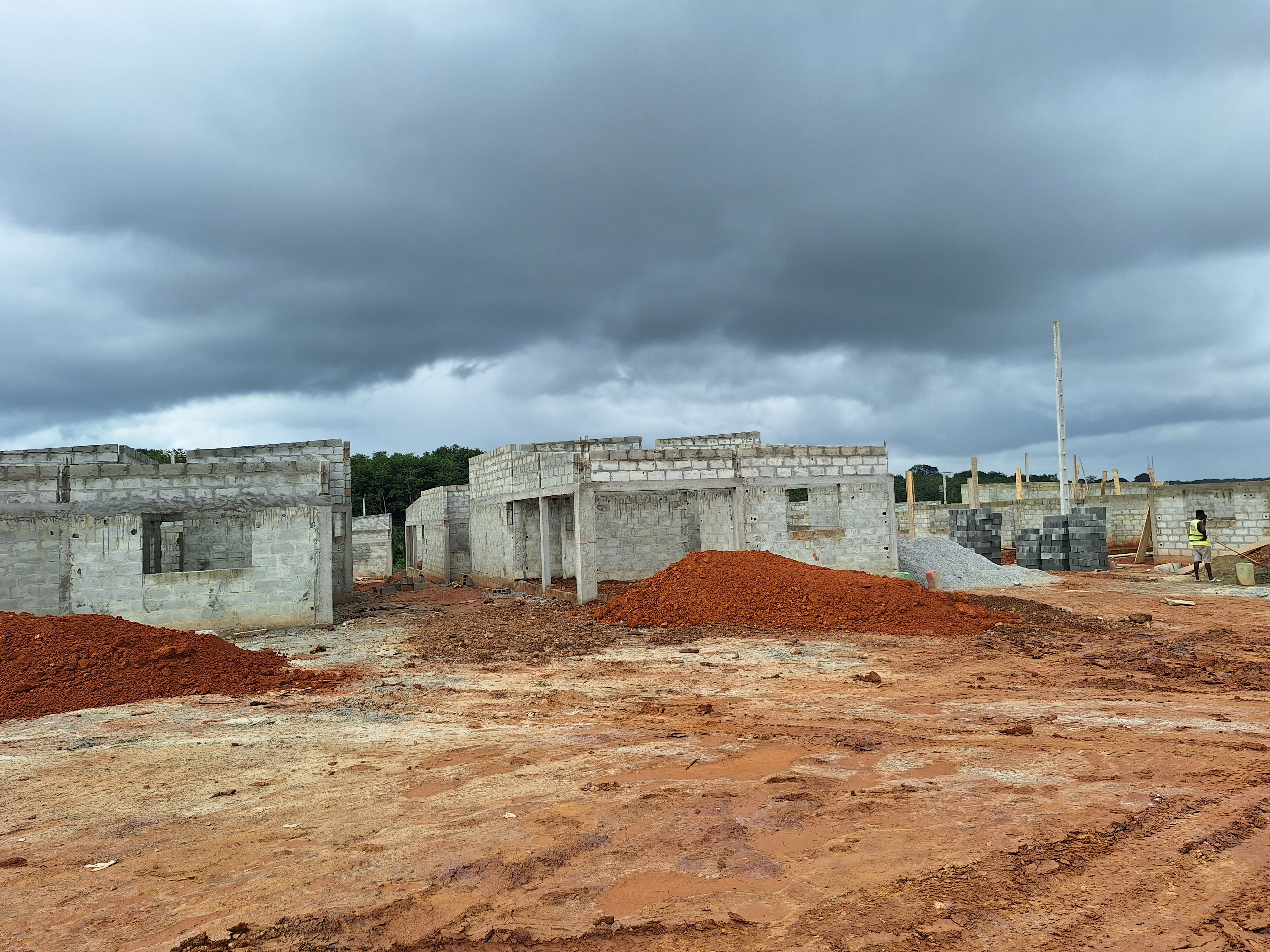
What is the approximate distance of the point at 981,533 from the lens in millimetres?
27297

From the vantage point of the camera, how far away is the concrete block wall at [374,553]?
107 ft

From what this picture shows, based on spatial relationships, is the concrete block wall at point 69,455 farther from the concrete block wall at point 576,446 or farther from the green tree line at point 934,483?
the green tree line at point 934,483

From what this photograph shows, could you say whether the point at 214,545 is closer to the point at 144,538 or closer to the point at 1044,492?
the point at 144,538

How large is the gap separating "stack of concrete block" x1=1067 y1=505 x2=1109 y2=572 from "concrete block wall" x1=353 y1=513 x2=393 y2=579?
80.3 feet

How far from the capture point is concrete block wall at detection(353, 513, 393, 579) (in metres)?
32.6

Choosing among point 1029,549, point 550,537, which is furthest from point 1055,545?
point 550,537

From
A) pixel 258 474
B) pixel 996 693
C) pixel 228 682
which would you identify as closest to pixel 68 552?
pixel 258 474

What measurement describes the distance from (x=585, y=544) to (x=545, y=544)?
8.80ft

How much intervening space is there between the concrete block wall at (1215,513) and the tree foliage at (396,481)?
38.1 m

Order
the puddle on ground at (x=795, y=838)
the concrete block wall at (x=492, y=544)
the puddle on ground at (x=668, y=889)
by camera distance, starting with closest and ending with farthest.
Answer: the puddle on ground at (x=668, y=889) < the puddle on ground at (x=795, y=838) < the concrete block wall at (x=492, y=544)

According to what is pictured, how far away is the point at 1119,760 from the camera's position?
19.0 feet

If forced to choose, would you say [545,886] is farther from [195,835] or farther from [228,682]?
[228,682]

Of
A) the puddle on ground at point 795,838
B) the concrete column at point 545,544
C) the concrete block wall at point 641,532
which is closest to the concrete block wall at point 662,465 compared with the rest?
the concrete block wall at point 641,532

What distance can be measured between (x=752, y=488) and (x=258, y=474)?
32.9ft
